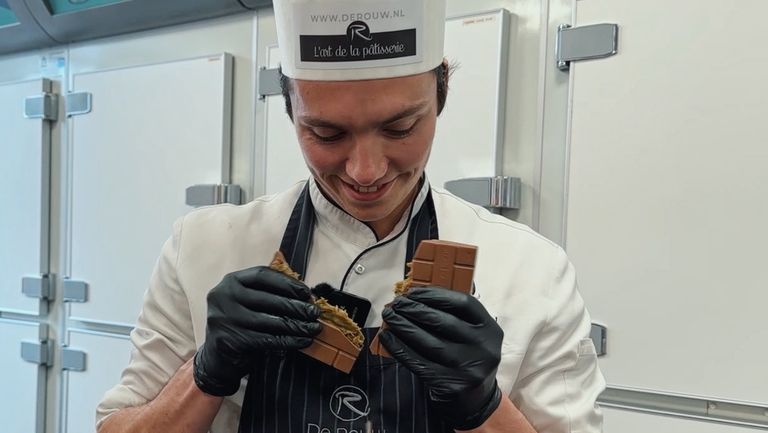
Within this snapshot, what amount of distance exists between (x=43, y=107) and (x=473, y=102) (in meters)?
1.74

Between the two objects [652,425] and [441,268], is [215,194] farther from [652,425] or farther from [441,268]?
[652,425]

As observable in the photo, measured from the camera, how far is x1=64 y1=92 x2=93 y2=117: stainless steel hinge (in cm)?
229

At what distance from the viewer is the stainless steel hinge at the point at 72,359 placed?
2.31m

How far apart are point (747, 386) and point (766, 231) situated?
0.35m

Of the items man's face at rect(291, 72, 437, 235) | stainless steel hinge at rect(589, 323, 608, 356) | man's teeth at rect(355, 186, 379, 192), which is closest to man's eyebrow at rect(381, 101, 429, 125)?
man's face at rect(291, 72, 437, 235)

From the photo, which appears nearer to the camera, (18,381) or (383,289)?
(383,289)

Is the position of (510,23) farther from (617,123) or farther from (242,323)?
(242,323)

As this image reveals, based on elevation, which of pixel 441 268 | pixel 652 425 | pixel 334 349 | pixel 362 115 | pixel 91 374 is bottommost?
pixel 91 374

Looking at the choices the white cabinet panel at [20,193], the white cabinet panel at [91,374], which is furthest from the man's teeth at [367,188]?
the white cabinet panel at [20,193]

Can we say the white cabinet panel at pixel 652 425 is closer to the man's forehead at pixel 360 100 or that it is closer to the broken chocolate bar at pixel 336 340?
the broken chocolate bar at pixel 336 340

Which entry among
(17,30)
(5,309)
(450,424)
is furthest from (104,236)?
(450,424)

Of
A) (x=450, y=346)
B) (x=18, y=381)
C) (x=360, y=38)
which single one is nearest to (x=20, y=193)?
(x=18, y=381)

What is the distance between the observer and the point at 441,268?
0.89m

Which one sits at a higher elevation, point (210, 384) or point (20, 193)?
point (20, 193)
